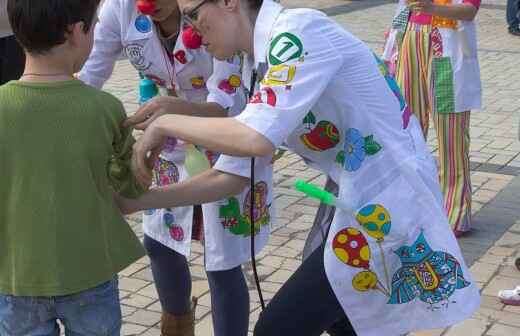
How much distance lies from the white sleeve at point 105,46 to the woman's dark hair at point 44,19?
96 centimetres

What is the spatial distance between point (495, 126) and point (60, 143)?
604 centimetres

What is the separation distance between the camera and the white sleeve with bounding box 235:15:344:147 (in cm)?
241

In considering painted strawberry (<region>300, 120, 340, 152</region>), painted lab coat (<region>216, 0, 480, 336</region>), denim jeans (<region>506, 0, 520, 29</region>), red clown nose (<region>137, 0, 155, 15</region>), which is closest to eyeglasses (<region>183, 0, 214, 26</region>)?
painted lab coat (<region>216, 0, 480, 336</region>)

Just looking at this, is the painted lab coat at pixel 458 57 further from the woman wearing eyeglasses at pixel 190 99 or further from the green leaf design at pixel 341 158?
the green leaf design at pixel 341 158

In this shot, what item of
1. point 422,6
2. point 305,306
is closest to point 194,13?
point 305,306

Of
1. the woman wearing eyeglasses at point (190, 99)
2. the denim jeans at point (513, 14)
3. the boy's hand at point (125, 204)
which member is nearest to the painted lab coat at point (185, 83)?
the woman wearing eyeglasses at point (190, 99)

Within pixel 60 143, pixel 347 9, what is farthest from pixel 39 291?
pixel 347 9

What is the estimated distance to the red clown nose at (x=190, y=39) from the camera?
10.6 feet

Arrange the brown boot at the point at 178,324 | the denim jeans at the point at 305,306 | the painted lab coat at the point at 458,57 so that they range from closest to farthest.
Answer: the denim jeans at the point at 305,306 → the brown boot at the point at 178,324 → the painted lab coat at the point at 458,57

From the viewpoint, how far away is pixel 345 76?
2.55 m

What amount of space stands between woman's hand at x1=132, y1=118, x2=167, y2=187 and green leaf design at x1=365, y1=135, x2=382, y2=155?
0.53 meters

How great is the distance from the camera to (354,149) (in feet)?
8.54

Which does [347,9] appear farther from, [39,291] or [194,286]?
[39,291]

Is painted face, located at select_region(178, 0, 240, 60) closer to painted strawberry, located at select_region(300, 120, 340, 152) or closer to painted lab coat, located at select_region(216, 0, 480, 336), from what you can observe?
painted lab coat, located at select_region(216, 0, 480, 336)
